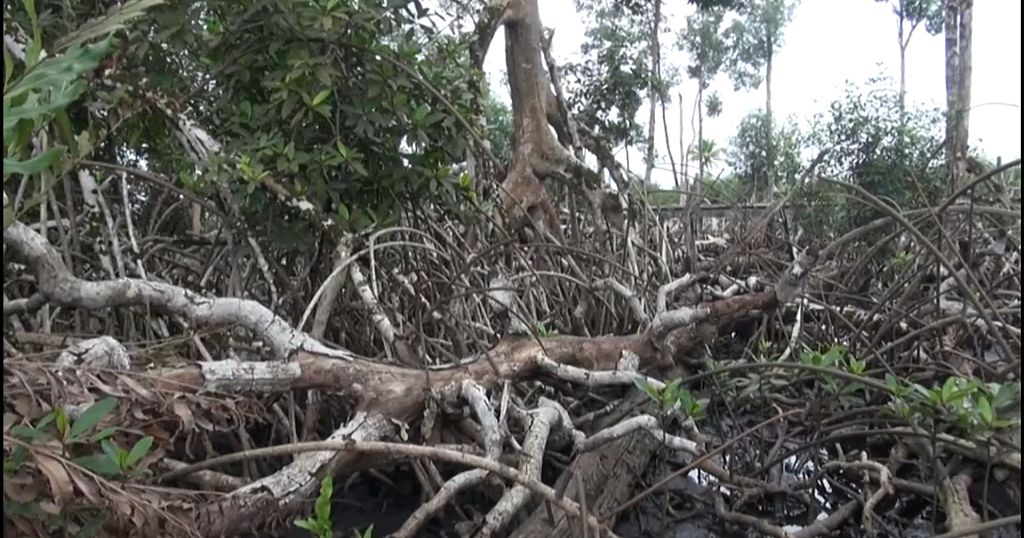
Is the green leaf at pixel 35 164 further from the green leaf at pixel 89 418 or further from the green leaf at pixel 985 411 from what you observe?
the green leaf at pixel 985 411

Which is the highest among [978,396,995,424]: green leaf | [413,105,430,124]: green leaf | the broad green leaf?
[413,105,430,124]: green leaf

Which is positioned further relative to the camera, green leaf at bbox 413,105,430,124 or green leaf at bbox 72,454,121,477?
green leaf at bbox 413,105,430,124

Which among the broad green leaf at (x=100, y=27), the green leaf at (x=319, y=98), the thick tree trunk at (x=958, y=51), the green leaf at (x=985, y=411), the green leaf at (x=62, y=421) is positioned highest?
the thick tree trunk at (x=958, y=51)

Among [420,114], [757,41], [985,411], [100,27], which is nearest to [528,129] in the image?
[420,114]

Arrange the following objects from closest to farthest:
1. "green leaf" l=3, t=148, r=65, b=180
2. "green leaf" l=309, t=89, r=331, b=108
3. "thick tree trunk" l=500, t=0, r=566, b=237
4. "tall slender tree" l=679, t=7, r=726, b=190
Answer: "green leaf" l=3, t=148, r=65, b=180, "green leaf" l=309, t=89, r=331, b=108, "thick tree trunk" l=500, t=0, r=566, b=237, "tall slender tree" l=679, t=7, r=726, b=190

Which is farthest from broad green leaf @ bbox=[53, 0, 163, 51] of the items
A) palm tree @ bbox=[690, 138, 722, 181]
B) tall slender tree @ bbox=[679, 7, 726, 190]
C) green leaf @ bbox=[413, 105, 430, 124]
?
tall slender tree @ bbox=[679, 7, 726, 190]

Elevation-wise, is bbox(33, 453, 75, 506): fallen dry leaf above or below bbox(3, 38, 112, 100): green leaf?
below

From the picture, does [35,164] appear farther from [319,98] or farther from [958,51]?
[958,51]

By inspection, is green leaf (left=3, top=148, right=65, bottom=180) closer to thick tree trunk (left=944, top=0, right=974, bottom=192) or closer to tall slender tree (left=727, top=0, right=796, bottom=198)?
thick tree trunk (left=944, top=0, right=974, bottom=192)

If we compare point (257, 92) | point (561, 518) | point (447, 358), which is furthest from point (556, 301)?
point (561, 518)

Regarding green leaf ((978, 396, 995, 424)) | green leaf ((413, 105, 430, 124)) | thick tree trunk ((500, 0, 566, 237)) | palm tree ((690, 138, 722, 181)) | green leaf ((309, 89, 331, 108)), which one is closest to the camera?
green leaf ((978, 396, 995, 424))

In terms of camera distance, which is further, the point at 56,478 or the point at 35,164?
the point at 56,478

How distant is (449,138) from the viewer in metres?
2.36

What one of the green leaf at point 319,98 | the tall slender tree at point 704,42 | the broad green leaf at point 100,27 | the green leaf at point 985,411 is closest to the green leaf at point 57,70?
the broad green leaf at point 100,27
